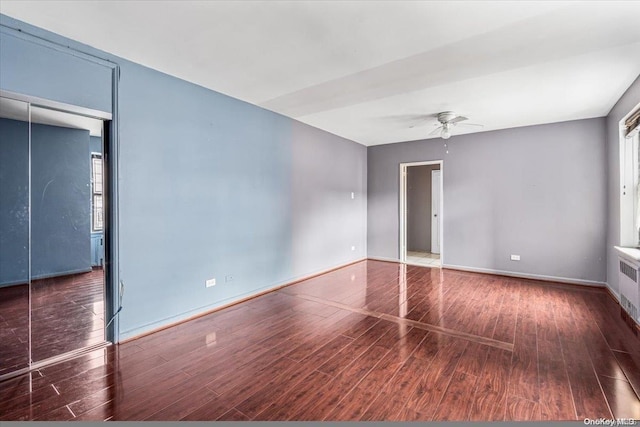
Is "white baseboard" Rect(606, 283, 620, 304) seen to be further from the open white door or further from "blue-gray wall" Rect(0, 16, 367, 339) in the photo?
"blue-gray wall" Rect(0, 16, 367, 339)

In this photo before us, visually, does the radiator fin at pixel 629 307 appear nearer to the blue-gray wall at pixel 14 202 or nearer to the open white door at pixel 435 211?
the open white door at pixel 435 211

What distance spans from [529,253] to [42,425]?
243 inches

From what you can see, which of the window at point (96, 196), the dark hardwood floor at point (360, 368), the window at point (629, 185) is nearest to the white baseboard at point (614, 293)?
the dark hardwood floor at point (360, 368)

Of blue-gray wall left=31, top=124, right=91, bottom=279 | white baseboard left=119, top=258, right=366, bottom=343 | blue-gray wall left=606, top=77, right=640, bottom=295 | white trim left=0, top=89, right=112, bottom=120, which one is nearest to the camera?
white trim left=0, top=89, right=112, bottom=120

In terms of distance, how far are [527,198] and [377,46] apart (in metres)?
4.21

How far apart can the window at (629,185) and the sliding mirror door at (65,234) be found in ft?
19.8

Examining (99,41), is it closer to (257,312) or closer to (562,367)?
(257,312)

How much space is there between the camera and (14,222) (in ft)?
7.82

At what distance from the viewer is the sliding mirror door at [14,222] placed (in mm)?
2301

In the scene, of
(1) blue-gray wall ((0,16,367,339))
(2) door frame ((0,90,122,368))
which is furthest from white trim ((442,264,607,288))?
(2) door frame ((0,90,122,368))

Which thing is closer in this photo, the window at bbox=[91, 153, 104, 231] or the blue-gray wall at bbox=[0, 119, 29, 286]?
the blue-gray wall at bbox=[0, 119, 29, 286]

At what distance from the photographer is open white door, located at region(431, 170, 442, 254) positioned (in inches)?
297

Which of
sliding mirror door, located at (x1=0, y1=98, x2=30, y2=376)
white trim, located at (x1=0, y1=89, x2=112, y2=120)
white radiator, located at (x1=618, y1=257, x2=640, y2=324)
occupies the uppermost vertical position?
white trim, located at (x1=0, y1=89, x2=112, y2=120)

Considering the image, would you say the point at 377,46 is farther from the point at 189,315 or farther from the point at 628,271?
the point at 628,271
